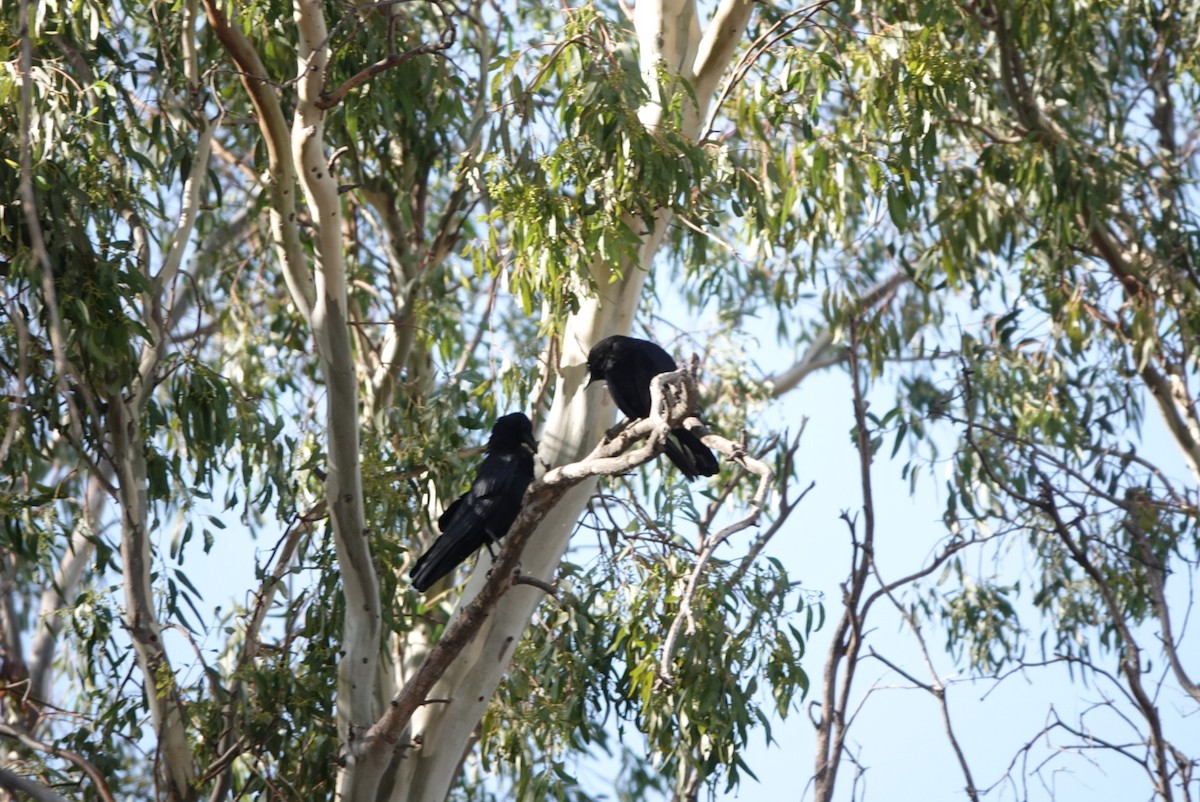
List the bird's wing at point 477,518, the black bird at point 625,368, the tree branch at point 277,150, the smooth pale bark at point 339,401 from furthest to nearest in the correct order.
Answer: the black bird at point 625,368 < the bird's wing at point 477,518 < the tree branch at point 277,150 < the smooth pale bark at point 339,401

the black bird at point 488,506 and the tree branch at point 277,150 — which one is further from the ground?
the tree branch at point 277,150

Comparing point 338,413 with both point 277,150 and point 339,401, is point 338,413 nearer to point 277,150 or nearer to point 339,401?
point 339,401

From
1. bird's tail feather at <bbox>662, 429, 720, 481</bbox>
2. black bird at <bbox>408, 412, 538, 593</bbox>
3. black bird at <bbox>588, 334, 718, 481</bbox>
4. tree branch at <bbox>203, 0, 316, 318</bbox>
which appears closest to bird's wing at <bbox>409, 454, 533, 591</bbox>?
black bird at <bbox>408, 412, 538, 593</bbox>

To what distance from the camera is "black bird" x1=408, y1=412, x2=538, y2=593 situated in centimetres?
388

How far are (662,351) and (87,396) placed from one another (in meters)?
1.69

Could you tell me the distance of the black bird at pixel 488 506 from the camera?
388cm

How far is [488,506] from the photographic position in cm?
392

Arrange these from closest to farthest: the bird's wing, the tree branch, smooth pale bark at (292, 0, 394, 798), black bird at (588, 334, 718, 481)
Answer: smooth pale bark at (292, 0, 394, 798) → the tree branch → the bird's wing → black bird at (588, 334, 718, 481)

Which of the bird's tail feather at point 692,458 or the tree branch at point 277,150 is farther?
the tree branch at point 277,150

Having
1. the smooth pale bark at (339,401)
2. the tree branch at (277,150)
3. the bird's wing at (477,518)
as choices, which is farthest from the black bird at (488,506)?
the tree branch at (277,150)

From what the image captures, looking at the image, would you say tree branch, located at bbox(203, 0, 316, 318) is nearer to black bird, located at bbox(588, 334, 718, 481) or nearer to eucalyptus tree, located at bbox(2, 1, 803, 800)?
eucalyptus tree, located at bbox(2, 1, 803, 800)

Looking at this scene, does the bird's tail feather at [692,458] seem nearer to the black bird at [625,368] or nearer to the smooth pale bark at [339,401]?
the black bird at [625,368]

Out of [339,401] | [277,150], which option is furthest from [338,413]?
[277,150]

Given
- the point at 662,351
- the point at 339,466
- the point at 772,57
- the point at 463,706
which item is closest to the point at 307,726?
the point at 463,706
